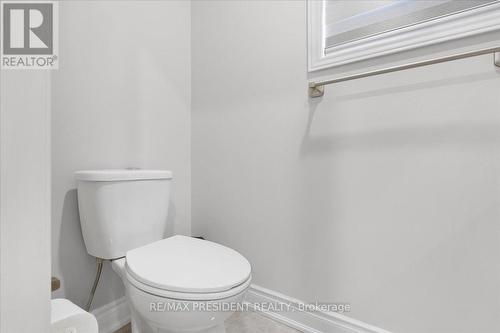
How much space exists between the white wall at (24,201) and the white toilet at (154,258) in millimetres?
374

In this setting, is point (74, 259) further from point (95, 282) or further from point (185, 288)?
point (185, 288)

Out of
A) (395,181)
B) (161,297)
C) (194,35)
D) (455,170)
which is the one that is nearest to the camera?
(161,297)

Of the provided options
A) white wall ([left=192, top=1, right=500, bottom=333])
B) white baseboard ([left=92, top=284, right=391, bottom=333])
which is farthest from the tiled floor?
white wall ([left=192, top=1, right=500, bottom=333])

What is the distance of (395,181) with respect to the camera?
1.03 metres

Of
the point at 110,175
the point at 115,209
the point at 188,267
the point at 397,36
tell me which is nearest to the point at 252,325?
the point at 188,267

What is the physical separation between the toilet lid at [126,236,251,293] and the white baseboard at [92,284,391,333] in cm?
46

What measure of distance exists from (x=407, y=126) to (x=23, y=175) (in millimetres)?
1086

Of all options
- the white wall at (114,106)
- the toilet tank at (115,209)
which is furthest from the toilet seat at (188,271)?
the white wall at (114,106)

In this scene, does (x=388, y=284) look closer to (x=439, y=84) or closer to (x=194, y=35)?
(x=439, y=84)

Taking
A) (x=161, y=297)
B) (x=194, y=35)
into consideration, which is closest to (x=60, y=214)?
(x=161, y=297)

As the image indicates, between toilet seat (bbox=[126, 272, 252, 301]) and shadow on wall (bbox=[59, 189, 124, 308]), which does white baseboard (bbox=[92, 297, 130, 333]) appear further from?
toilet seat (bbox=[126, 272, 252, 301])

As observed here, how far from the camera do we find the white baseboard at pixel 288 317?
1123mm

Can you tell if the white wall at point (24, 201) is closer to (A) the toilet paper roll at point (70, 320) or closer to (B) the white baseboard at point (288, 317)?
(A) the toilet paper roll at point (70, 320)

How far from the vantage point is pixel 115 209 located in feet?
3.53
